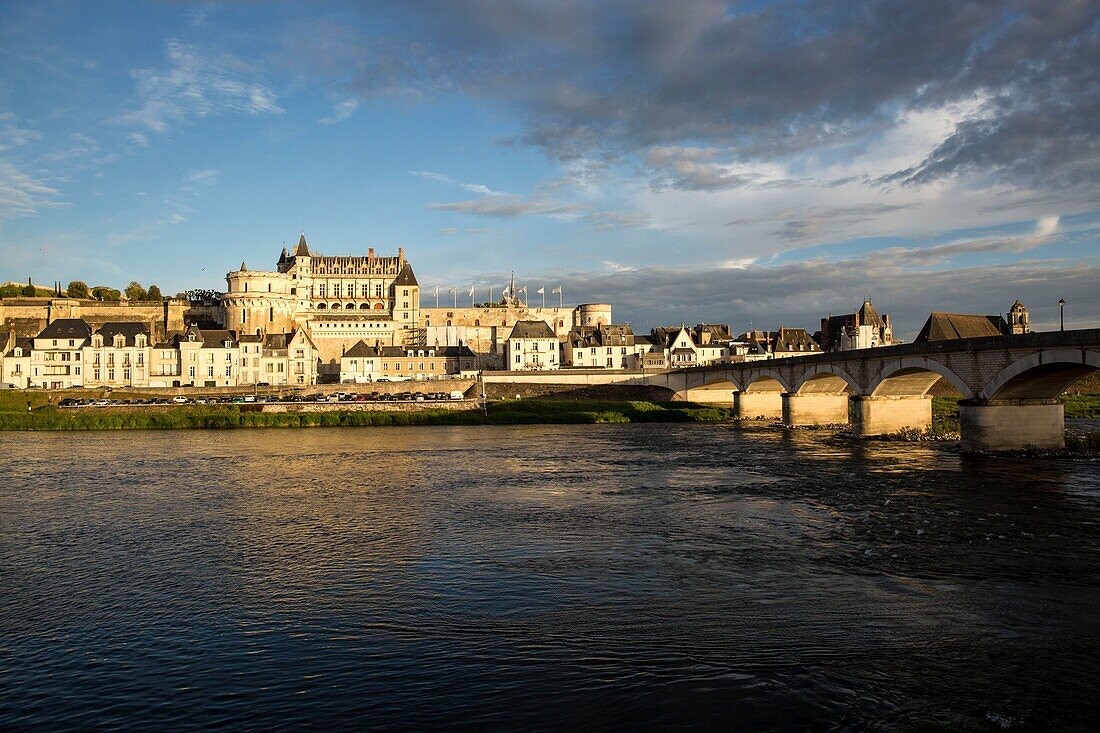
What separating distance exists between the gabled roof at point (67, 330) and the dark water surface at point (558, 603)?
Answer: 64203 millimetres

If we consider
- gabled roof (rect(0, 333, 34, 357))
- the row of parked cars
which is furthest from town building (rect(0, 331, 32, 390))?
the row of parked cars

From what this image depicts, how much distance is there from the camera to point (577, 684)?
11047mm

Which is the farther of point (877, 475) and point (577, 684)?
point (877, 475)

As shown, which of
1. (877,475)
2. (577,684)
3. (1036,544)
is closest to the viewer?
(577,684)

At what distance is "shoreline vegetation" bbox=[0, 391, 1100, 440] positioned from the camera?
6216 cm

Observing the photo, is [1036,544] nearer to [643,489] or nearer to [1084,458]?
[643,489]

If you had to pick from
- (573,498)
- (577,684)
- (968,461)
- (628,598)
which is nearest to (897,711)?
(577,684)

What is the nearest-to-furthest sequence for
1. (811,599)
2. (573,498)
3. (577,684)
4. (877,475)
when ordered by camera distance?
(577,684) → (811,599) → (573,498) → (877,475)

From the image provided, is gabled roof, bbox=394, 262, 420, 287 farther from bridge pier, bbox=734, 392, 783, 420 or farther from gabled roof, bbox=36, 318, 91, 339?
bridge pier, bbox=734, 392, 783, 420

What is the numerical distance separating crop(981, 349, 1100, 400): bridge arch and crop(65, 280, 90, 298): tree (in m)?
A: 132

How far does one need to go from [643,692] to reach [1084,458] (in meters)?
32.6

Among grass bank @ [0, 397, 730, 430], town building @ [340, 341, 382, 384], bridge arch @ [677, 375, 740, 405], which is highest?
town building @ [340, 341, 382, 384]

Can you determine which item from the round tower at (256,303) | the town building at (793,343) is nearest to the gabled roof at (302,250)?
the round tower at (256,303)

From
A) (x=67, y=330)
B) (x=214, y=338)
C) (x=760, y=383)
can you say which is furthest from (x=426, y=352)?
(x=760, y=383)
